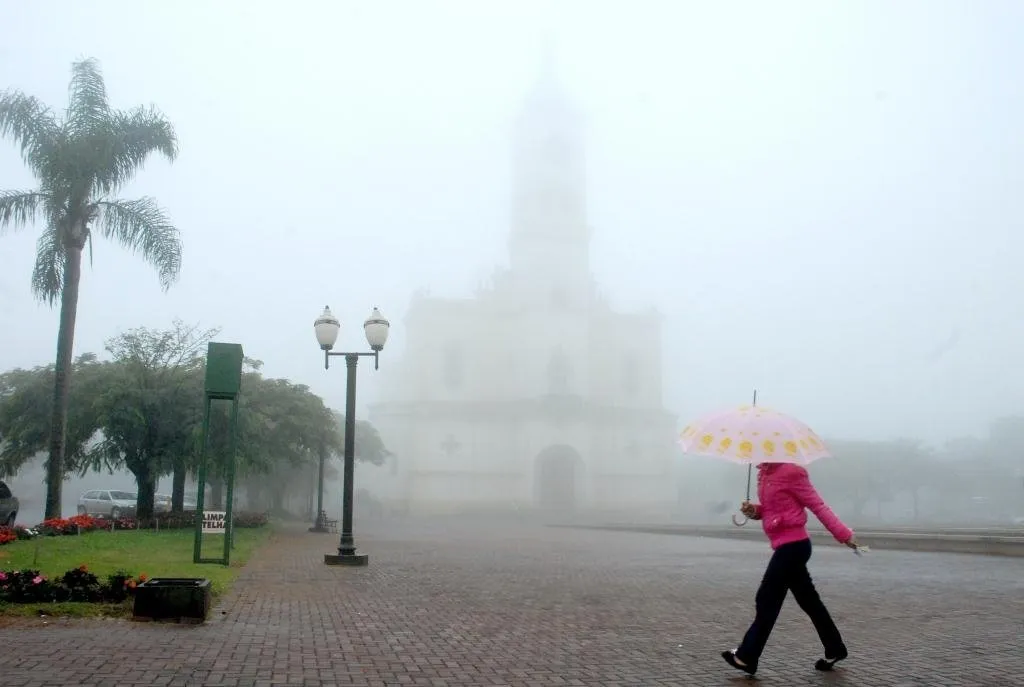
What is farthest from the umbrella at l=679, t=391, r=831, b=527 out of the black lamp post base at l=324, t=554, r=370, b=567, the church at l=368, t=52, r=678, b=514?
the church at l=368, t=52, r=678, b=514

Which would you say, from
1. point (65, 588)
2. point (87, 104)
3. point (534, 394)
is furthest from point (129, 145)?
point (534, 394)

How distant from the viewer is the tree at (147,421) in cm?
2370

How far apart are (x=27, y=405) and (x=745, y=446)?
24802 millimetres

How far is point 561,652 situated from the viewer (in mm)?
7203

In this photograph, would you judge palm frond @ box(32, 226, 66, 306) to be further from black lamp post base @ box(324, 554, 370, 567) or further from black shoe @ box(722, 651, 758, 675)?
black shoe @ box(722, 651, 758, 675)

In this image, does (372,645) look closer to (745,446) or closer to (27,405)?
(745,446)

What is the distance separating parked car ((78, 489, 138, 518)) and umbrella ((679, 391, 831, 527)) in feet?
100

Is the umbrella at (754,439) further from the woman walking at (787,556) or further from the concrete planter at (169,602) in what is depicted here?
the concrete planter at (169,602)

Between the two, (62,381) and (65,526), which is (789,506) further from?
(62,381)

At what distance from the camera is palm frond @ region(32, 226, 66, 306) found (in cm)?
2219

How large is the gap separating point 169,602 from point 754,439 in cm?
522

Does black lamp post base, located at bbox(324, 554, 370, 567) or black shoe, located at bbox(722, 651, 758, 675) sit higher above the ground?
black shoe, located at bbox(722, 651, 758, 675)

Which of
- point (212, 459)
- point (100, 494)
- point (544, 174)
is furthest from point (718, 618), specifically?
point (544, 174)

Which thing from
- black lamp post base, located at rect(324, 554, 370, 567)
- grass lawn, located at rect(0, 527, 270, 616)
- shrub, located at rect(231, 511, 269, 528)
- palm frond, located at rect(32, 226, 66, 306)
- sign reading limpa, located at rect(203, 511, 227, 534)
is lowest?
shrub, located at rect(231, 511, 269, 528)
